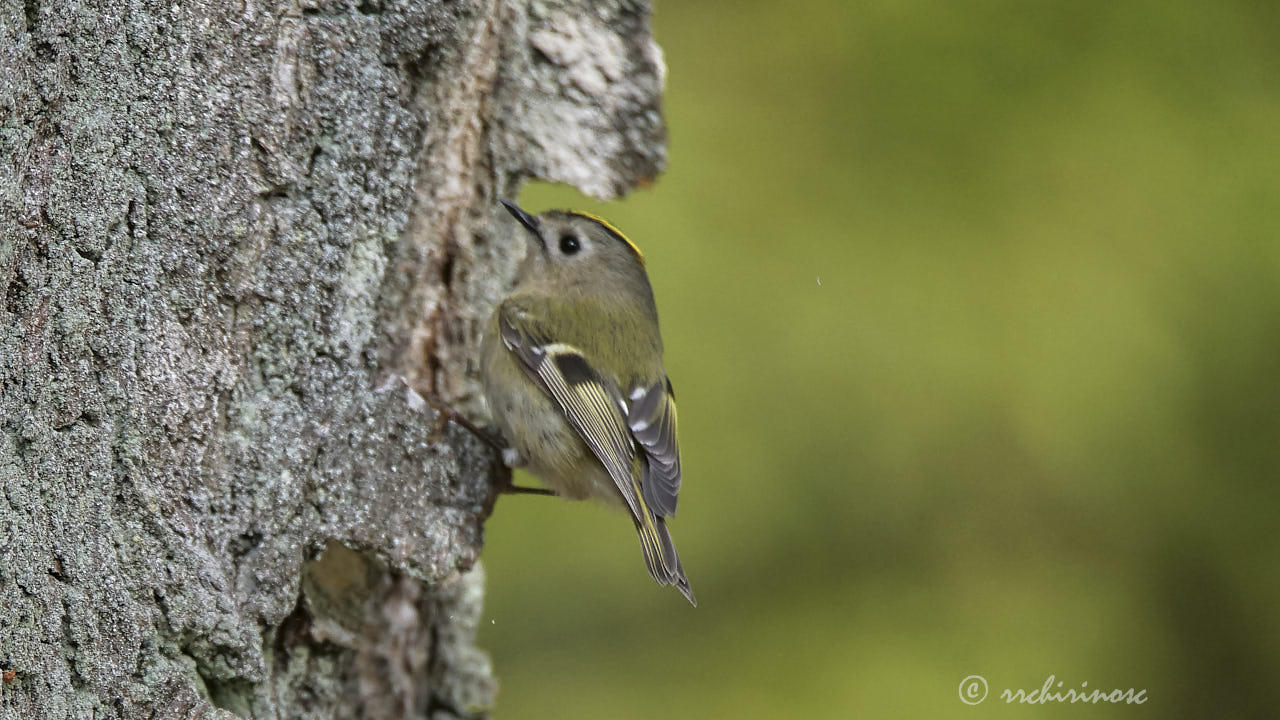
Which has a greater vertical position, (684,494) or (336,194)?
(336,194)

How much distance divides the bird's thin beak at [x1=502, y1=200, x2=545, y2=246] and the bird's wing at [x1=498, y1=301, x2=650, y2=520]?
15cm

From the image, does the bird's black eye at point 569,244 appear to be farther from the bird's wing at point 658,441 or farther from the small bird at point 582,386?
the bird's wing at point 658,441

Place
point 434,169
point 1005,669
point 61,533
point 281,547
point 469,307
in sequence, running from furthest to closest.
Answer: point 1005,669 < point 469,307 < point 434,169 < point 281,547 < point 61,533

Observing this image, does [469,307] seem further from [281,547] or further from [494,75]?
[281,547]

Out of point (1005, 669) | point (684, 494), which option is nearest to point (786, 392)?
point (684, 494)

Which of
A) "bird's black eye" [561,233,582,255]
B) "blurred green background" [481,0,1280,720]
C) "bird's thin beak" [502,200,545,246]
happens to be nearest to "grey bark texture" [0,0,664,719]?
"bird's thin beak" [502,200,545,246]

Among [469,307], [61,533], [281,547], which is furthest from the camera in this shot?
[469,307]

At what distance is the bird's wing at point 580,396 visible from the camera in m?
2.03

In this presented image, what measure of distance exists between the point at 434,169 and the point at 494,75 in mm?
214

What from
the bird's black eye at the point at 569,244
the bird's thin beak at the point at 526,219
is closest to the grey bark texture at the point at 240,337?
the bird's thin beak at the point at 526,219

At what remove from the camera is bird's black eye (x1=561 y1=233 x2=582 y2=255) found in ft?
7.49

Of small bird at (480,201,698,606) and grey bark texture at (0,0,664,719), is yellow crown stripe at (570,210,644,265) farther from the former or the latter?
grey bark texture at (0,0,664,719)

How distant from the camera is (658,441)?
6.98 feet

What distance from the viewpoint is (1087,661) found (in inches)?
97.2
